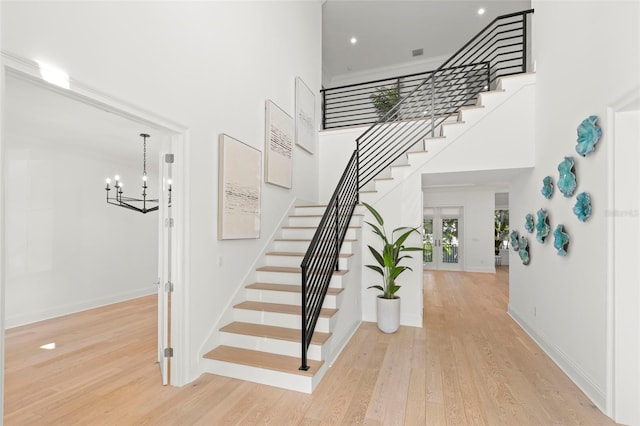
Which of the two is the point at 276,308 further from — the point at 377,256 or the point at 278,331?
the point at 377,256

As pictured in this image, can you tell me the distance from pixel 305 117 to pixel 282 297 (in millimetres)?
3179

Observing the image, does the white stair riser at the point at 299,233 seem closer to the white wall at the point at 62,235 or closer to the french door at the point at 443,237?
the white wall at the point at 62,235

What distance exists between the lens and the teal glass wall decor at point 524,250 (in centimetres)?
402

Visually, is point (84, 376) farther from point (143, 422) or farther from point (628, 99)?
point (628, 99)

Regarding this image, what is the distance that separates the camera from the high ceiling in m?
6.26

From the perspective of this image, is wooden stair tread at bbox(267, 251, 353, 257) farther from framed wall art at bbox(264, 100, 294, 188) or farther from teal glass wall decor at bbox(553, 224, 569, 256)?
teal glass wall decor at bbox(553, 224, 569, 256)

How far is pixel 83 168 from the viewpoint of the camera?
17.1 ft

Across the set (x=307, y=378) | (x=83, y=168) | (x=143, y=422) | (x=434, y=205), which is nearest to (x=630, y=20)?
Result: (x=307, y=378)

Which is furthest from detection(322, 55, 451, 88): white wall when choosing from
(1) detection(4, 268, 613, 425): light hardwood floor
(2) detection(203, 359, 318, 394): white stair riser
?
(2) detection(203, 359, 318, 394): white stair riser

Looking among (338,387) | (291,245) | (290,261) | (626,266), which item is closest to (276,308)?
(290,261)

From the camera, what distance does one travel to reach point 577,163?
8.78 feet

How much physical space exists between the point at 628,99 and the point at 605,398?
2.14 m

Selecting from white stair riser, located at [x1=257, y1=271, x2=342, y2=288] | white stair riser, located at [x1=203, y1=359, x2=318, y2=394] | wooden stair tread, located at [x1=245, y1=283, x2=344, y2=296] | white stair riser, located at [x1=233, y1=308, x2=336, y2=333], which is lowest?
white stair riser, located at [x1=203, y1=359, x2=318, y2=394]

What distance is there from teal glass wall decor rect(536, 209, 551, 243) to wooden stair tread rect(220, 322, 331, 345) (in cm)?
262
